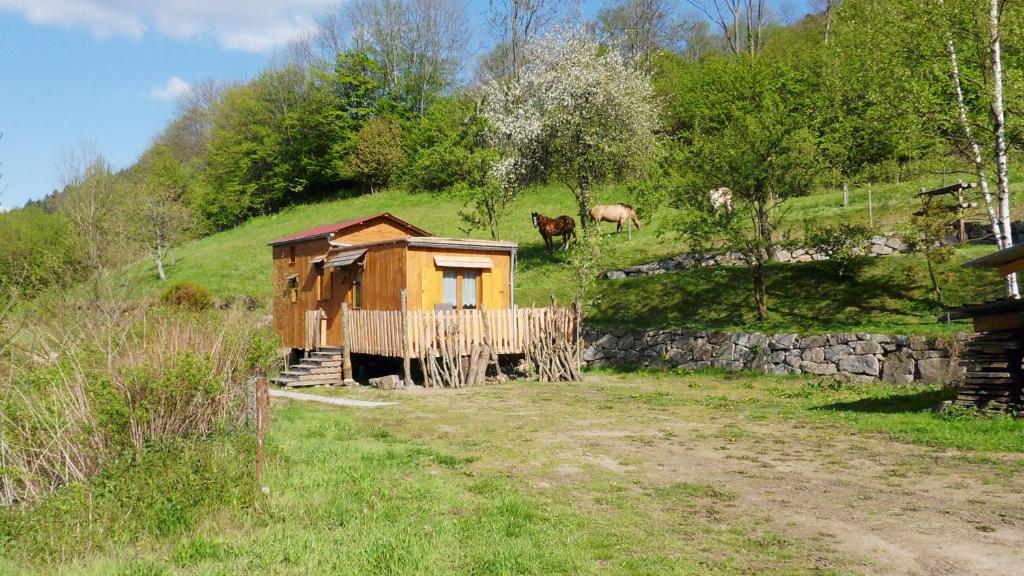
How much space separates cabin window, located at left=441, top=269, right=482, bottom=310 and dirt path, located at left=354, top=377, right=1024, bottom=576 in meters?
7.17

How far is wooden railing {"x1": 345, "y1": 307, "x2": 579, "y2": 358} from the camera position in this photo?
746 inches

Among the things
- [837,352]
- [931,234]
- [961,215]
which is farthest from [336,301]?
[961,215]

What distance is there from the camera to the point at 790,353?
1780cm

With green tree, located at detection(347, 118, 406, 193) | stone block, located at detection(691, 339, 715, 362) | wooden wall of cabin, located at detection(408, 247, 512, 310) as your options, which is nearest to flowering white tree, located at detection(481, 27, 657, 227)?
wooden wall of cabin, located at detection(408, 247, 512, 310)

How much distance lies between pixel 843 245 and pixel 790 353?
3782mm

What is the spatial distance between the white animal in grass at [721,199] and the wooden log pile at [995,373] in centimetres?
936

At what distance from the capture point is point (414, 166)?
52781 mm

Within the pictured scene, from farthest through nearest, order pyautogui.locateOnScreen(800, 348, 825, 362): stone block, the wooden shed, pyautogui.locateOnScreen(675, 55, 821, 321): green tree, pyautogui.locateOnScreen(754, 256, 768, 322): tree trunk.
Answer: pyautogui.locateOnScreen(754, 256, 768, 322): tree trunk < pyautogui.locateOnScreen(675, 55, 821, 321): green tree < the wooden shed < pyautogui.locateOnScreen(800, 348, 825, 362): stone block

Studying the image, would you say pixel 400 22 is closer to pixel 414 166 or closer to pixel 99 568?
pixel 414 166

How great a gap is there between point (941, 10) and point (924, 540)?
15.7m

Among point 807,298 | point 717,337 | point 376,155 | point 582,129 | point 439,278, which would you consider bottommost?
point 717,337

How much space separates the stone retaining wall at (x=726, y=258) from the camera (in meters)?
21.4

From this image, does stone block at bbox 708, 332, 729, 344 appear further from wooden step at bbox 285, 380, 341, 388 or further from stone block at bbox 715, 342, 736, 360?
wooden step at bbox 285, 380, 341, 388

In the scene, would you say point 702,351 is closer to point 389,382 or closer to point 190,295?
point 389,382
